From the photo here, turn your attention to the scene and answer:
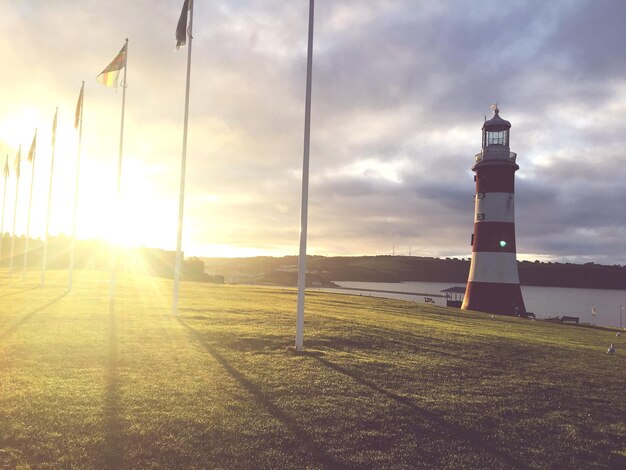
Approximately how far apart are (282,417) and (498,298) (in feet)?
112

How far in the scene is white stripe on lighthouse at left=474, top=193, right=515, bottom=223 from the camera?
124 feet

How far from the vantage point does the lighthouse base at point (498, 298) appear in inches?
1484

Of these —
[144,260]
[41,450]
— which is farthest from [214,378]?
[144,260]

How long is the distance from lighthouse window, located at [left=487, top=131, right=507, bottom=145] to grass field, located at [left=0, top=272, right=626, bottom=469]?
89.3 ft

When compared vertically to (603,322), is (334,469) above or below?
above

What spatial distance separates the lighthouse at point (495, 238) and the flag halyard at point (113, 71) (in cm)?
2994

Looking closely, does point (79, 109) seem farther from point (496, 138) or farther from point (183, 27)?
point (496, 138)

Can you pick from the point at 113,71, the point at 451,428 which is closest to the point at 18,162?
the point at 113,71

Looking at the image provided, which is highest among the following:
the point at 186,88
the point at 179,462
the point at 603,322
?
the point at 186,88

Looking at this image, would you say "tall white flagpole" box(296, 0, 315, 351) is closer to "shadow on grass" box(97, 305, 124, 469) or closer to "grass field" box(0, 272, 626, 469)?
"grass field" box(0, 272, 626, 469)

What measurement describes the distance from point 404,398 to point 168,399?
4.78 meters

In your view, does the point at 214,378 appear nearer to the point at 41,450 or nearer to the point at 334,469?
the point at 41,450

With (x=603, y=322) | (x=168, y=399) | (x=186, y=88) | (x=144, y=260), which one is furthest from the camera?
(x=144, y=260)

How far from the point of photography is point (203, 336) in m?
15.5
